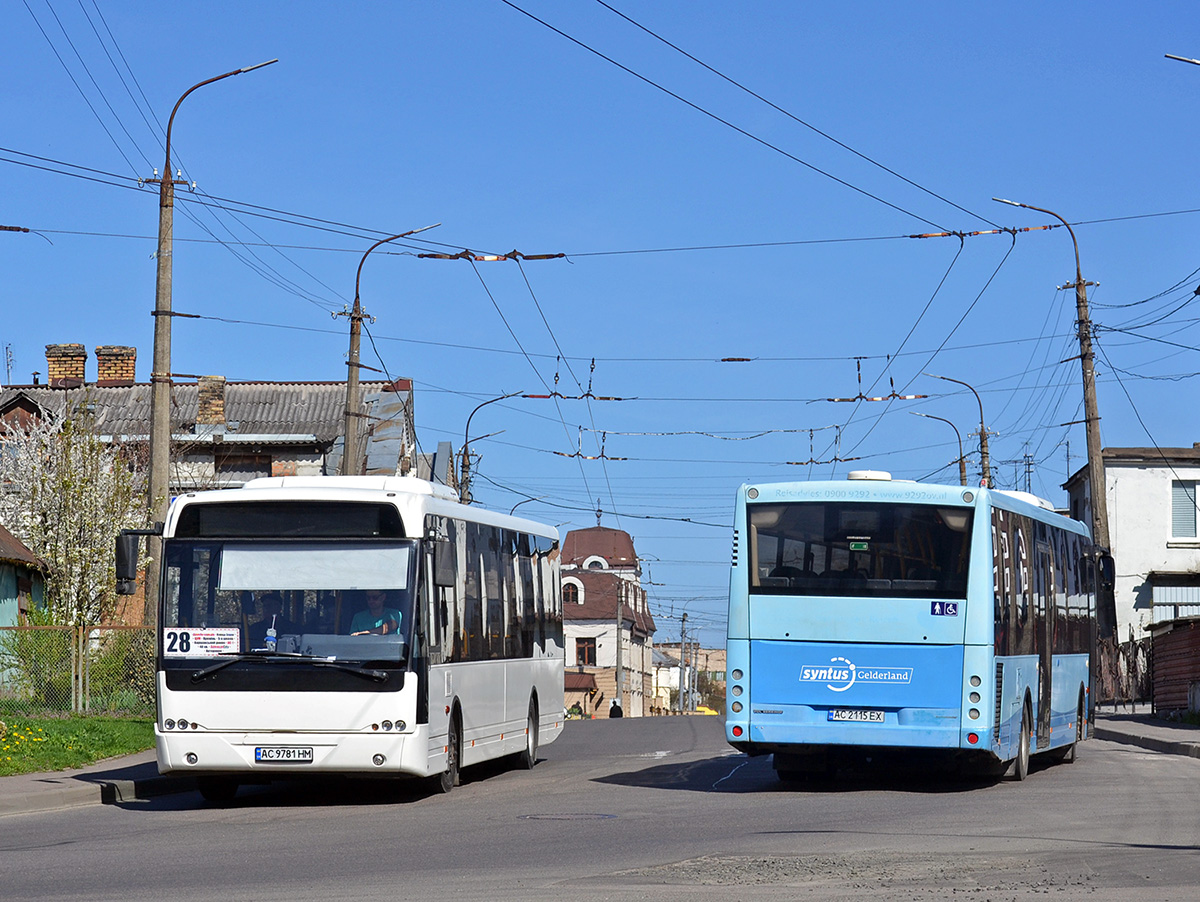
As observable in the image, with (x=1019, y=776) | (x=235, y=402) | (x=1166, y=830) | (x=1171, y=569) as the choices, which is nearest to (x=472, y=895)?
(x=1166, y=830)

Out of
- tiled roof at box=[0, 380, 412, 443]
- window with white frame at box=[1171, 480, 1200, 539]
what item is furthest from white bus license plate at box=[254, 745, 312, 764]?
tiled roof at box=[0, 380, 412, 443]

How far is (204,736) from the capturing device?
15352 millimetres

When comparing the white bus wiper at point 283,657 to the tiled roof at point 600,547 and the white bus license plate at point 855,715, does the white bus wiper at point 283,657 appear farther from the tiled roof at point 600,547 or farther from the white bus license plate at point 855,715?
the tiled roof at point 600,547

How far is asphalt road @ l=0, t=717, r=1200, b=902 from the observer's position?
385 inches

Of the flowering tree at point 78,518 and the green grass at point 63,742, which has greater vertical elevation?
the flowering tree at point 78,518

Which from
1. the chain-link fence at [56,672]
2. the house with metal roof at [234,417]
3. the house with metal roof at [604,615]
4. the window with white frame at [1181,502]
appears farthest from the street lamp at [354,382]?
the house with metal roof at [604,615]

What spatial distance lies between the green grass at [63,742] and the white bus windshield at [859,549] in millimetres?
8370

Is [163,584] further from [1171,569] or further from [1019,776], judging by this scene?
[1171,569]

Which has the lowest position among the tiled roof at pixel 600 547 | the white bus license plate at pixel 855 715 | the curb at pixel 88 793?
the curb at pixel 88 793

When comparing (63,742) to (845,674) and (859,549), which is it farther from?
(859,549)

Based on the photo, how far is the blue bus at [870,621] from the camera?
16219mm

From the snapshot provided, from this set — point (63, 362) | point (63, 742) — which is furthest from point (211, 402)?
point (63, 742)

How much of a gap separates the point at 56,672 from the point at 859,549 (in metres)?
16.6

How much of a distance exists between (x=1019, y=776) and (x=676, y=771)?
14.2 ft
